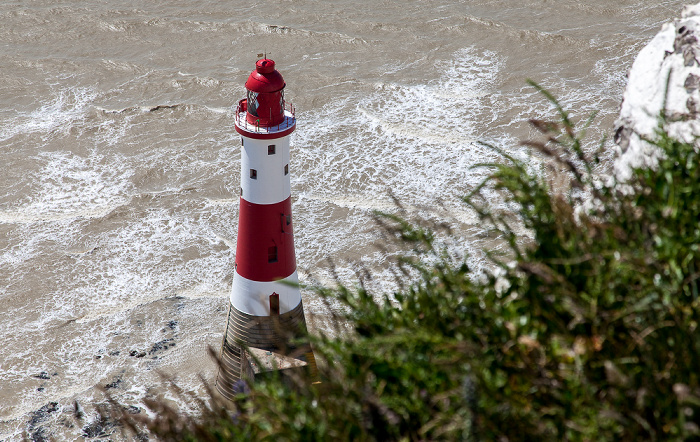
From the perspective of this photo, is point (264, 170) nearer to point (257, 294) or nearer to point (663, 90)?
point (257, 294)

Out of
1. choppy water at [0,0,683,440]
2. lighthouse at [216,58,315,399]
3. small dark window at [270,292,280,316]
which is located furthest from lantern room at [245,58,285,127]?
choppy water at [0,0,683,440]

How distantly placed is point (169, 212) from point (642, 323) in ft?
59.0

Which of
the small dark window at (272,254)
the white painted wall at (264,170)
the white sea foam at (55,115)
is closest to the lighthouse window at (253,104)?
the white painted wall at (264,170)

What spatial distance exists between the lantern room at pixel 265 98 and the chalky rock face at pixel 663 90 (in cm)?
591

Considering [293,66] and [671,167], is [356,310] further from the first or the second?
[293,66]

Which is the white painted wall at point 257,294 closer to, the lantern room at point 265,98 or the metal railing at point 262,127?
the metal railing at point 262,127

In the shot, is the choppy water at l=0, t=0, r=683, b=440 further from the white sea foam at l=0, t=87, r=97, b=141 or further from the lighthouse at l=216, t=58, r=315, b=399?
the lighthouse at l=216, t=58, r=315, b=399

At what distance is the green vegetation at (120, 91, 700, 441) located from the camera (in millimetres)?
3695

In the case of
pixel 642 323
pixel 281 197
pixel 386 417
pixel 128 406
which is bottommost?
pixel 128 406

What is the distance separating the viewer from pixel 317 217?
65.9ft

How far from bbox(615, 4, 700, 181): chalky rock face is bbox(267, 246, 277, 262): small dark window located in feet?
21.7

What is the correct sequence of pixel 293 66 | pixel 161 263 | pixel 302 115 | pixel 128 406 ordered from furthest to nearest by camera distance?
pixel 293 66
pixel 302 115
pixel 161 263
pixel 128 406

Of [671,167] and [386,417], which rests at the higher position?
[671,167]

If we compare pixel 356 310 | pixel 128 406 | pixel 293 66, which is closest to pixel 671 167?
pixel 356 310
